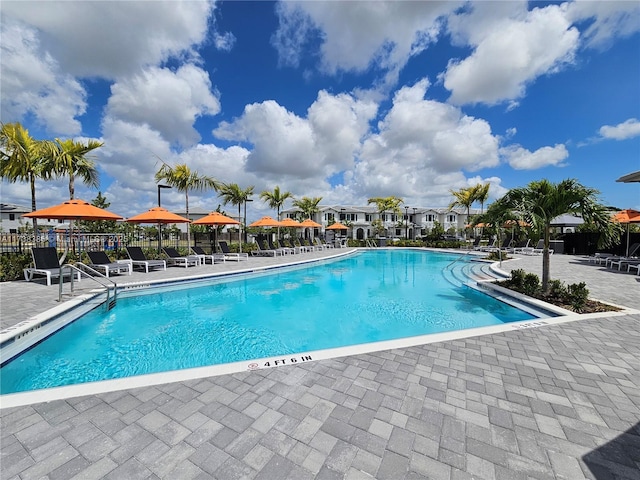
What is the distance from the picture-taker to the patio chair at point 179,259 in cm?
1337

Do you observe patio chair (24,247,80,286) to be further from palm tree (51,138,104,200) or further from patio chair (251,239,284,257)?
patio chair (251,239,284,257)

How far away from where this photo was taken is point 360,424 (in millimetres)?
2391

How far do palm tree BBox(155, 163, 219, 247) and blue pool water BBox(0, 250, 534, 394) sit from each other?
377 inches

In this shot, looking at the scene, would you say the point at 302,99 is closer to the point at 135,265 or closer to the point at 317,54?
the point at 317,54

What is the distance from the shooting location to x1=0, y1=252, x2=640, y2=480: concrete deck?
195cm

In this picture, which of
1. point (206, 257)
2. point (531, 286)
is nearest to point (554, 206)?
point (531, 286)

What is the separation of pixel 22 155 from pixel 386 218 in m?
43.4

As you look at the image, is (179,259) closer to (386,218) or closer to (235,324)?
(235,324)

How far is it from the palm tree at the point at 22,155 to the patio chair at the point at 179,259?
4.95 m

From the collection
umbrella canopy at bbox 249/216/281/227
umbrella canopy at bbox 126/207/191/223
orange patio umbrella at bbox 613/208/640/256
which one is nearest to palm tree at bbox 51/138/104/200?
umbrella canopy at bbox 126/207/191/223

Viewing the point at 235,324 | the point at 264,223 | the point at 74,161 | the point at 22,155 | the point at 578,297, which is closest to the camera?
the point at 578,297

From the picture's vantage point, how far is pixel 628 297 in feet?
23.2

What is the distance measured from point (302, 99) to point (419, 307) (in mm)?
16304

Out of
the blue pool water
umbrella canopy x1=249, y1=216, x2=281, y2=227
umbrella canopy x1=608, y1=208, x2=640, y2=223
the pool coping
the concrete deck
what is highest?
umbrella canopy x1=608, y1=208, x2=640, y2=223
